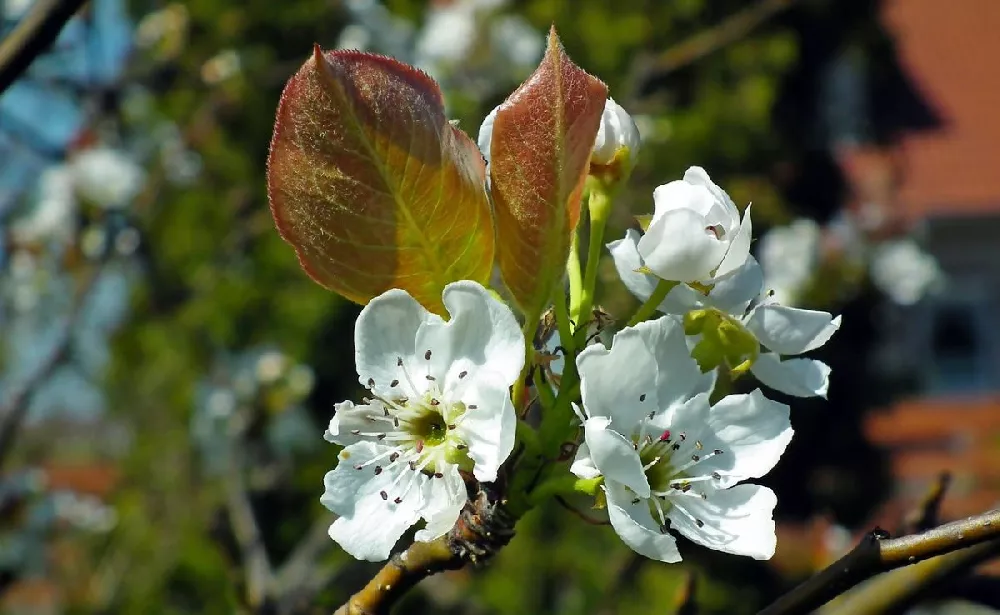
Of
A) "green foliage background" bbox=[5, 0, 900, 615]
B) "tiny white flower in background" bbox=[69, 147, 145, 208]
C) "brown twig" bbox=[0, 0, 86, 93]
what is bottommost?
"green foliage background" bbox=[5, 0, 900, 615]

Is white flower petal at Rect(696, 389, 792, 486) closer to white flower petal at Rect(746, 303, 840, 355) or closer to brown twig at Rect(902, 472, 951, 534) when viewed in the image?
white flower petal at Rect(746, 303, 840, 355)

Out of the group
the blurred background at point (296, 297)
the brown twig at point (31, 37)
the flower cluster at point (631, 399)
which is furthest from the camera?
the blurred background at point (296, 297)

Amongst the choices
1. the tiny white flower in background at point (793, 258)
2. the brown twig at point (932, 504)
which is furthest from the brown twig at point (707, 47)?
the brown twig at point (932, 504)

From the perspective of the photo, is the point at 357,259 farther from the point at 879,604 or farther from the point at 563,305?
the point at 879,604

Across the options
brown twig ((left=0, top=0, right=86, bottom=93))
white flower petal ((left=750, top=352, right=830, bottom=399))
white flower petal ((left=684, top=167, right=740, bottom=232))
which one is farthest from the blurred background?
brown twig ((left=0, top=0, right=86, bottom=93))

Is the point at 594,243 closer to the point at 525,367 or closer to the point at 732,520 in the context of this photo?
the point at 525,367

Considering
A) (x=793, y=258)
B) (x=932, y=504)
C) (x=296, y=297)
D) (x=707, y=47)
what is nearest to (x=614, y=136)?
(x=932, y=504)

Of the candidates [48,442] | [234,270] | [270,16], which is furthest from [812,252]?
[48,442]

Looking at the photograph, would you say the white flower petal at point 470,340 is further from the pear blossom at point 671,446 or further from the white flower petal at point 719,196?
the white flower petal at point 719,196
